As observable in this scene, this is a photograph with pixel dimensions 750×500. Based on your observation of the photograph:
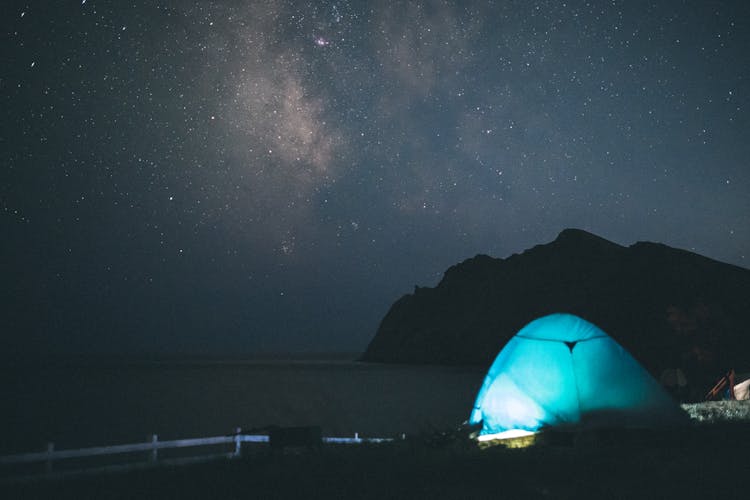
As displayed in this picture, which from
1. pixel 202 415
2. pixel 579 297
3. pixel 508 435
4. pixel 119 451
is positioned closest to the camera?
pixel 119 451

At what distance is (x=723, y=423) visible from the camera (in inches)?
498

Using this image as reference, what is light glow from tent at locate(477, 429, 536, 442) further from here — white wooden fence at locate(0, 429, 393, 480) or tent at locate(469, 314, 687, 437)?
white wooden fence at locate(0, 429, 393, 480)

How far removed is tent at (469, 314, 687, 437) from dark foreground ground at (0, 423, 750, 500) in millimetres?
1452

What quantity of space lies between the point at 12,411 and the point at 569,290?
132405mm

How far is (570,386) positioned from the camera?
12.4 m

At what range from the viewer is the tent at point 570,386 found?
1224 cm

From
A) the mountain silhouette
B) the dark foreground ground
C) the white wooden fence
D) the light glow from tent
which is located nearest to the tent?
the light glow from tent

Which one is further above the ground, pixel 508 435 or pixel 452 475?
pixel 508 435

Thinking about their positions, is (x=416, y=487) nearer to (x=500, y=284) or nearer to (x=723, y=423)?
(x=723, y=423)

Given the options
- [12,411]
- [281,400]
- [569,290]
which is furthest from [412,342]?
[12,411]

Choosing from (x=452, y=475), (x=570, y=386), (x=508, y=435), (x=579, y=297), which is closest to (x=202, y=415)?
(x=508, y=435)

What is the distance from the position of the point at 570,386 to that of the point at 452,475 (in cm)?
549

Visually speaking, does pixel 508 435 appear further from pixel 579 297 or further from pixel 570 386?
pixel 579 297

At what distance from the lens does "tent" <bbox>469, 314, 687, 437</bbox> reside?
1224 centimetres
